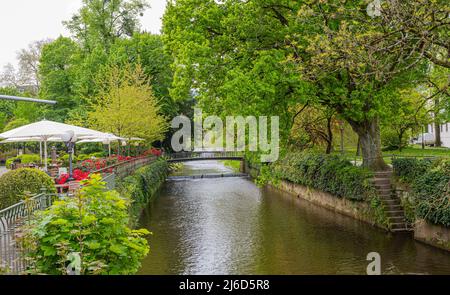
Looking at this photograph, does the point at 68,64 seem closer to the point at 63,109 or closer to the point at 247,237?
the point at 63,109

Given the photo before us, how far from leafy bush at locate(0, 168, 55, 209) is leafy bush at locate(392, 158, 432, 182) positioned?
42.3 ft

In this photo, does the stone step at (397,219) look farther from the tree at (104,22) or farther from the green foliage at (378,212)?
the tree at (104,22)

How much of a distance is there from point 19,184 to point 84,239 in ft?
18.4

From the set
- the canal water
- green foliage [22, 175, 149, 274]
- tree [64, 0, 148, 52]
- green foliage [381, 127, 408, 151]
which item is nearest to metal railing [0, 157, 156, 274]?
green foliage [22, 175, 149, 274]

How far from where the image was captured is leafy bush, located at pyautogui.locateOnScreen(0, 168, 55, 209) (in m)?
10.7

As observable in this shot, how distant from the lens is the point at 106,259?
6199mm

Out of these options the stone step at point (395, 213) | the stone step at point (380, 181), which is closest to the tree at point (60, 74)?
the stone step at point (380, 181)

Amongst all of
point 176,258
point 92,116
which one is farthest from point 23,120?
point 176,258

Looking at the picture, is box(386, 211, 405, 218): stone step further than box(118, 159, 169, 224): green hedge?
No

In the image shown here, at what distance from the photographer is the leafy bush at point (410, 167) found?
16.2 metres

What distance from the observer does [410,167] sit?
1708cm

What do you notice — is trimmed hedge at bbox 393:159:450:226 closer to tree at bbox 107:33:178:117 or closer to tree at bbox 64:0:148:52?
tree at bbox 107:33:178:117

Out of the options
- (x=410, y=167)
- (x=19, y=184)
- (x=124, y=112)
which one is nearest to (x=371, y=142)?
(x=410, y=167)

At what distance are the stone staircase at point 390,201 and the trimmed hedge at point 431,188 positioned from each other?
42.8 inches
